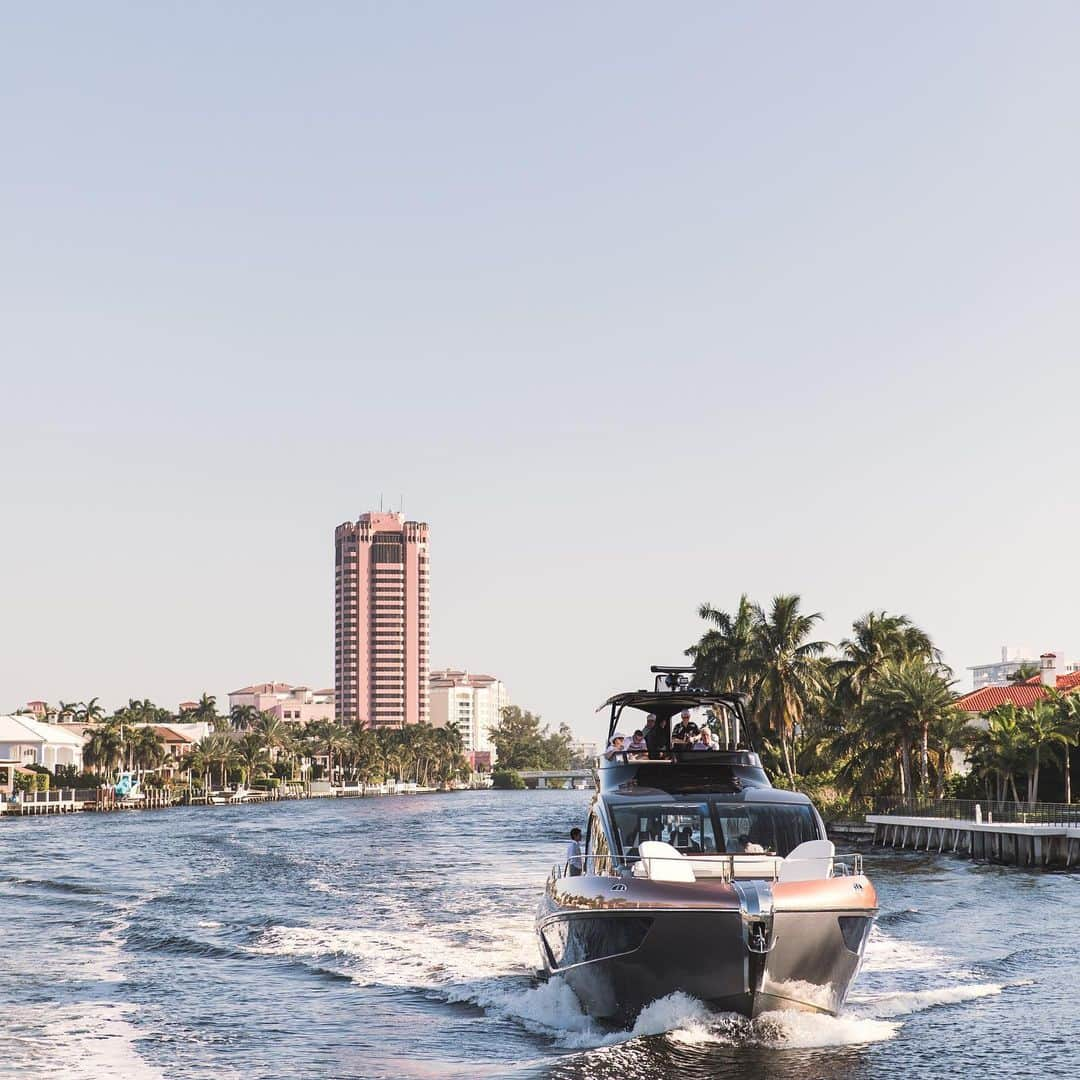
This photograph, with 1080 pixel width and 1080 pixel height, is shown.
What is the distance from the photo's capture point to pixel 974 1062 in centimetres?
2009

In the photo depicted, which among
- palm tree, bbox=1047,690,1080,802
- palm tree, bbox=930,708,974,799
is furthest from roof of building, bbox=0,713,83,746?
palm tree, bbox=1047,690,1080,802

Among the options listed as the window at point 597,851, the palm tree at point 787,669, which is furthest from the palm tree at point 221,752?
the window at point 597,851

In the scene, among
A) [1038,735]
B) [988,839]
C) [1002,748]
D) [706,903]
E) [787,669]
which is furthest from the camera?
[787,669]

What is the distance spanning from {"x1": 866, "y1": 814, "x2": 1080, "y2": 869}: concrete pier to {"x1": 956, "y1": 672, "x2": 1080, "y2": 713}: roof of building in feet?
79.5

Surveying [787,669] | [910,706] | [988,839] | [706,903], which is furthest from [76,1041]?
[787,669]

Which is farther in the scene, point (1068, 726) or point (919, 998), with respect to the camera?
point (1068, 726)

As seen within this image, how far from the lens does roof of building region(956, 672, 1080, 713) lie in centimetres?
9582

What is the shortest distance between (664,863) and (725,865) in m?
0.88

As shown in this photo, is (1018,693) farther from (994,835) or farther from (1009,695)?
(994,835)

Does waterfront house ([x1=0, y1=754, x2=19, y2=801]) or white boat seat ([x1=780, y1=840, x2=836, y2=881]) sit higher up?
white boat seat ([x1=780, y1=840, x2=836, y2=881])

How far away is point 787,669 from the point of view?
9419 cm

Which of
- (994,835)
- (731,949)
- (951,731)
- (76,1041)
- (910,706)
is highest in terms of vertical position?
(910,706)

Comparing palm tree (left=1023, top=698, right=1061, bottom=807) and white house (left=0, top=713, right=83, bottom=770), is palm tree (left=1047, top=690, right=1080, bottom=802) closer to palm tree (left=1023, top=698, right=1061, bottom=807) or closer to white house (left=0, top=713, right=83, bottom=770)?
palm tree (left=1023, top=698, right=1061, bottom=807)

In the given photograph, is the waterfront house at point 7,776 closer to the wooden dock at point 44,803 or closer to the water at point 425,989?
the wooden dock at point 44,803
